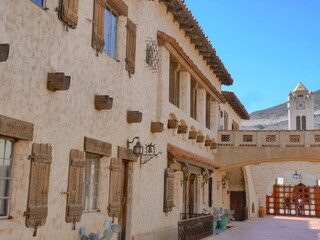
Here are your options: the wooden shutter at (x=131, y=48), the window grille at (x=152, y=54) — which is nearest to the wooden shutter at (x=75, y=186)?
the wooden shutter at (x=131, y=48)

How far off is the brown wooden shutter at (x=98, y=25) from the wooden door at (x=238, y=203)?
69.3 ft

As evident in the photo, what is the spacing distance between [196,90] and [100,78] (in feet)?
32.7

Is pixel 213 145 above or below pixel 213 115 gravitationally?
below

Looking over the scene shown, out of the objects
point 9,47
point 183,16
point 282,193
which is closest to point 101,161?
point 9,47

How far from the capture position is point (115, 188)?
34.5ft

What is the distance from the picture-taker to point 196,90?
64.0ft

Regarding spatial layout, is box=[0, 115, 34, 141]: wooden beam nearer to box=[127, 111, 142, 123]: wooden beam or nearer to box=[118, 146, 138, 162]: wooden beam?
box=[118, 146, 138, 162]: wooden beam

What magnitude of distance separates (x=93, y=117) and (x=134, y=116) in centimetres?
185

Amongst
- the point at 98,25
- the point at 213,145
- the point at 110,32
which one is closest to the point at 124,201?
the point at 110,32

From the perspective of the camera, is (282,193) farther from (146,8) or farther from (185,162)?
(146,8)

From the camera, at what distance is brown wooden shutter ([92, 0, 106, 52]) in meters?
9.66

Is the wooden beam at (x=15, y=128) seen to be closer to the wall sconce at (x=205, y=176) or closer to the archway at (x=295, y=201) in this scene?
the wall sconce at (x=205, y=176)

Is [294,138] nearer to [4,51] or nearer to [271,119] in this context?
[4,51]

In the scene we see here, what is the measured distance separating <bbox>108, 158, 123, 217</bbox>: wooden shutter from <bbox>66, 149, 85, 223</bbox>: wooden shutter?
4.85 ft
